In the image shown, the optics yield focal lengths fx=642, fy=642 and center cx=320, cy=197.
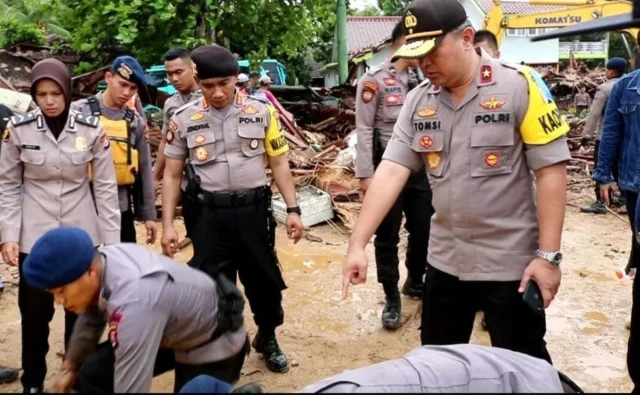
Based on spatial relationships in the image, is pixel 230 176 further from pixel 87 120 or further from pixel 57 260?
pixel 57 260

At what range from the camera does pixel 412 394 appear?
1454 millimetres

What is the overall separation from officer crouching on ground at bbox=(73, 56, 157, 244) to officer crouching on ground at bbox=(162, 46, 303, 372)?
322mm

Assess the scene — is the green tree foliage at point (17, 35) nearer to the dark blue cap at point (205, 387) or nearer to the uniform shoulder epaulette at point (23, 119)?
the uniform shoulder epaulette at point (23, 119)

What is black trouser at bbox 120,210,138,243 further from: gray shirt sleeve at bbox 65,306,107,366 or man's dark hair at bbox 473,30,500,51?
man's dark hair at bbox 473,30,500,51

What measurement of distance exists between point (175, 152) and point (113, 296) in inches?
69.3

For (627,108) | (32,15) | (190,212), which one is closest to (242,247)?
(190,212)

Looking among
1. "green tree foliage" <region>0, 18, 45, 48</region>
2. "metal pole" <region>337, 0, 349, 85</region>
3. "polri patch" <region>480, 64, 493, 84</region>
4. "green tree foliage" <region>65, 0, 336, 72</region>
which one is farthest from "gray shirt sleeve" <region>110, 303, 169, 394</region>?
"metal pole" <region>337, 0, 349, 85</region>

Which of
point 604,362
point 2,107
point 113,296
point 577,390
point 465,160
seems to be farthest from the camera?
point 2,107

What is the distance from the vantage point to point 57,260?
6.59 ft

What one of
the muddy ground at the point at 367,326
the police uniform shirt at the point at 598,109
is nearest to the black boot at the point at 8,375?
the muddy ground at the point at 367,326

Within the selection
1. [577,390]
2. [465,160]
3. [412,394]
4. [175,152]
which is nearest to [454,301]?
[465,160]

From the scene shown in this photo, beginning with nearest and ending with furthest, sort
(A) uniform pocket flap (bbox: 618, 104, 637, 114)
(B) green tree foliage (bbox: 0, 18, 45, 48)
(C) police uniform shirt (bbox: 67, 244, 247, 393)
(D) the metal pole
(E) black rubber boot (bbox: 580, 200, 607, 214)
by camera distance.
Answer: (C) police uniform shirt (bbox: 67, 244, 247, 393)
(A) uniform pocket flap (bbox: 618, 104, 637, 114)
(E) black rubber boot (bbox: 580, 200, 607, 214)
(B) green tree foliage (bbox: 0, 18, 45, 48)
(D) the metal pole

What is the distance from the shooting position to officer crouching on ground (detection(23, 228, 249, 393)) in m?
2.05

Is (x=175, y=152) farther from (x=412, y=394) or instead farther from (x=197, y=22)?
(x=197, y=22)
